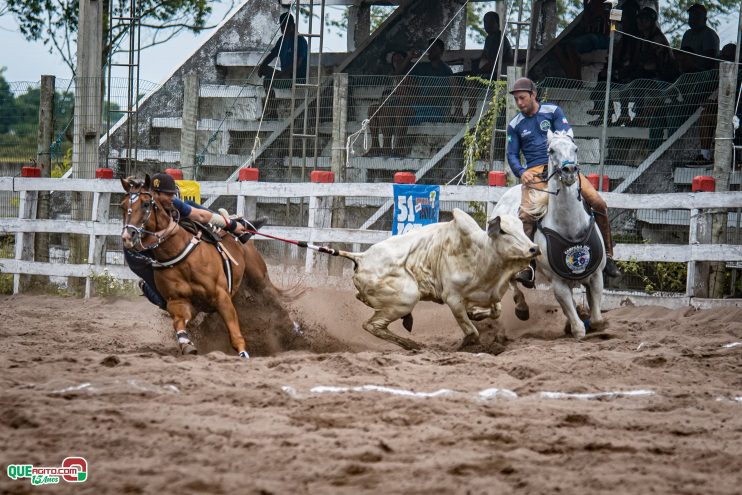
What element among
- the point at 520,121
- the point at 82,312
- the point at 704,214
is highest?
the point at 520,121

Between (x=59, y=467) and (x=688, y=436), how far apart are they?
334 centimetres

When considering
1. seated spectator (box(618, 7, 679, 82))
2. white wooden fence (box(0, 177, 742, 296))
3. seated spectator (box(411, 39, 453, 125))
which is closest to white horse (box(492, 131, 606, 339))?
white wooden fence (box(0, 177, 742, 296))

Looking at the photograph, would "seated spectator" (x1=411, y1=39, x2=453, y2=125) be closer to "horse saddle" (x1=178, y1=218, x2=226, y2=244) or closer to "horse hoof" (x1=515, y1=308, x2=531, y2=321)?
"horse hoof" (x1=515, y1=308, x2=531, y2=321)

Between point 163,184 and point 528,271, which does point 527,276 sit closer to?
point 528,271

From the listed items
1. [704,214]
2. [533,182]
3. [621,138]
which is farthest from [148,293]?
[621,138]

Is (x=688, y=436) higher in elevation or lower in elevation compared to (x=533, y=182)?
lower

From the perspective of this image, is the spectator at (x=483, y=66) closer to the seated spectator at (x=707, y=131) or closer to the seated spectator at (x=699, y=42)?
the seated spectator at (x=699, y=42)

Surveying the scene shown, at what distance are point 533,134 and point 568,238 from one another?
1474mm

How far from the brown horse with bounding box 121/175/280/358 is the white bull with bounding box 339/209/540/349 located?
4.08 ft

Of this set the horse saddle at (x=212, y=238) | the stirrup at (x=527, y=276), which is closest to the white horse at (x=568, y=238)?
the stirrup at (x=527, y=276)

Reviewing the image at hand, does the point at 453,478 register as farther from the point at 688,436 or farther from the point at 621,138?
the point at 621,138

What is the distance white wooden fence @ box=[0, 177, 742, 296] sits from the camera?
37.9 feet

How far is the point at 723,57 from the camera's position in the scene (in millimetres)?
14250

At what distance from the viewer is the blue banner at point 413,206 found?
1238 cm
